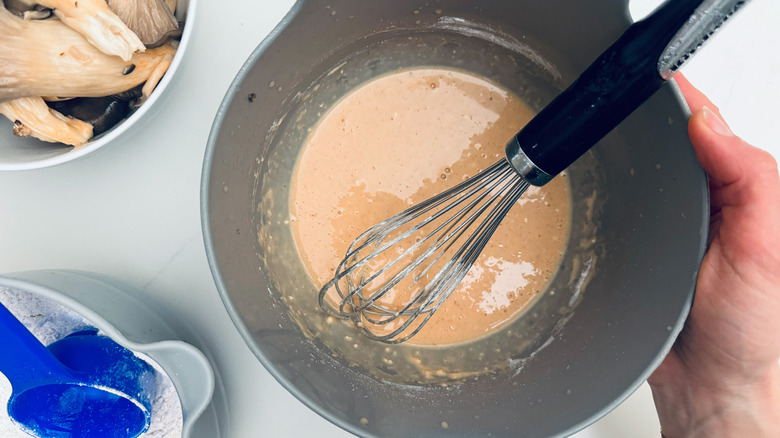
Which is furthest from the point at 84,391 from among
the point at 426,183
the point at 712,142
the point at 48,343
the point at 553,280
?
the point at 712,142

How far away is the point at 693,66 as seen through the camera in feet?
2.20

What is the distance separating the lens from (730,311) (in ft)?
1.81

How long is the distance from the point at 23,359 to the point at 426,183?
1.49ft

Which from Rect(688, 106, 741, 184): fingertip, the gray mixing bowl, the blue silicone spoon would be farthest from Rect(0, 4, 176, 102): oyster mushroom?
Rect(688, 106, 741, 184): fingertip

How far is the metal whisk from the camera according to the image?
392 millimetres

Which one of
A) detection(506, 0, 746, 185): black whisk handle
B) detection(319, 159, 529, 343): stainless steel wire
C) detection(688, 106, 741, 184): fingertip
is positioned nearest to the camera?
detection(506, 0, 746, 185): black whisk handle

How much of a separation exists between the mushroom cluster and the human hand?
1.72ft

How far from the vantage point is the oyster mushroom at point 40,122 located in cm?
53

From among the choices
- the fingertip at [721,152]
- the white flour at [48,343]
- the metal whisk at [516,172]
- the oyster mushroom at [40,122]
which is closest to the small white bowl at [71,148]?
the oyster mushroom at [40,122]

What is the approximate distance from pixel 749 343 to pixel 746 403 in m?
0.13

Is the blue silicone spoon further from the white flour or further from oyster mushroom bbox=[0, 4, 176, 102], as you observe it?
oyster mushroom bbox=[0, 4, 176, 102]

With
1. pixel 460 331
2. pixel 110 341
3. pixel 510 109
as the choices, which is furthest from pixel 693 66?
pixel 110 341

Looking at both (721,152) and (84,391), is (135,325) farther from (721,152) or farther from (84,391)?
(721,152)

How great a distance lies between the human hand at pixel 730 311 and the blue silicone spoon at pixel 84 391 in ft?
1.98
